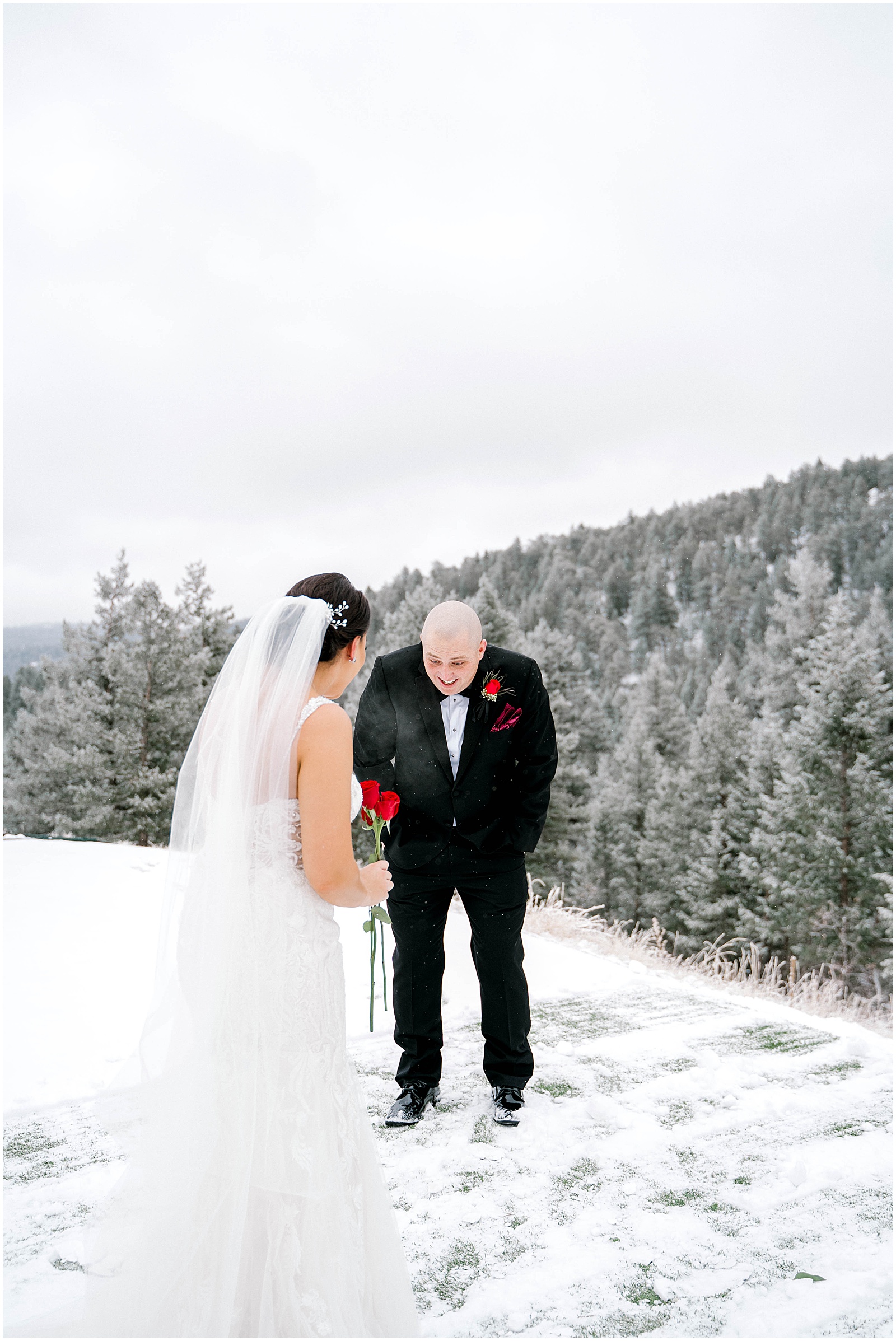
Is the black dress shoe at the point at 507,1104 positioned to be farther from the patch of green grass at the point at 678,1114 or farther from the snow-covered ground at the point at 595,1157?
the patch of green grass at the point at 678,1114

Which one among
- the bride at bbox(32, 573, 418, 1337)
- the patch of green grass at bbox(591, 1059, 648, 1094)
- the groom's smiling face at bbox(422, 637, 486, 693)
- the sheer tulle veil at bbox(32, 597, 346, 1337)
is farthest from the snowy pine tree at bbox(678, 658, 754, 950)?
the sheer tulle veil at bbox(32, 597, 346, 1337)

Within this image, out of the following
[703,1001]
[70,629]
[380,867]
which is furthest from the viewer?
[70,629]

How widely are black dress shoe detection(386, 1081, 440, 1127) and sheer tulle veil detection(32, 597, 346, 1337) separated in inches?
50.4

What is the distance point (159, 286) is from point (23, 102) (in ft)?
87.2

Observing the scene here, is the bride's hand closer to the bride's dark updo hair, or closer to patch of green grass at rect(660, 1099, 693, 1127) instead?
the bride's dark updo hair

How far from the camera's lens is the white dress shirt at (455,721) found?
334cm

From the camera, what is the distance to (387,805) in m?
2.79

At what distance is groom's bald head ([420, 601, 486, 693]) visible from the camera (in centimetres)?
303

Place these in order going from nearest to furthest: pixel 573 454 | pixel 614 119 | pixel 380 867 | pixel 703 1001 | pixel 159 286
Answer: pixel 380 867
pixel 703 1001
pixel 614 119
pixel 159 286
pixel 573 454

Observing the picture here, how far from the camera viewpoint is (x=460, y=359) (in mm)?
39750

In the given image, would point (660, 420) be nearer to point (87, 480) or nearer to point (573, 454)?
point (573, 454)

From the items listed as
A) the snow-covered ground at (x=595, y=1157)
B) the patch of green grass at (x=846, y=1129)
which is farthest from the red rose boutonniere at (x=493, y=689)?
the patch of green grass at (x=846, y=1129)

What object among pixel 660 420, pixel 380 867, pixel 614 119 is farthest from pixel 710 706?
pixel 660 420

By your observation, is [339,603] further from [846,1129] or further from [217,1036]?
[846,1129]
